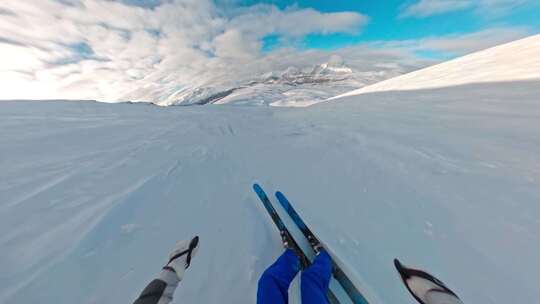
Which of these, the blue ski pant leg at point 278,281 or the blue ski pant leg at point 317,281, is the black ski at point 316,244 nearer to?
the blue ski pant leg at point 317,281

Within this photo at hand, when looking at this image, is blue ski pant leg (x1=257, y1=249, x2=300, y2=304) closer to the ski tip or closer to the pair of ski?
the pair of ski

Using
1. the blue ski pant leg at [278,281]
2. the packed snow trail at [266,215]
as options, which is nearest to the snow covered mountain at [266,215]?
the packed snow trail at [266,215]

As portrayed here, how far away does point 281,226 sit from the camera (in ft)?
7.98

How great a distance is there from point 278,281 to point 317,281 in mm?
298

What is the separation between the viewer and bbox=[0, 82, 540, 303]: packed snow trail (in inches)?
70.9

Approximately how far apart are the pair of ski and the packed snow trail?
4.3 inches

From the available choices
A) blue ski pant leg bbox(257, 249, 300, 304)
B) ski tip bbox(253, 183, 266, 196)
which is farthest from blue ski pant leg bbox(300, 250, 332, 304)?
ski tip bbox(253, 183, 266, 196)

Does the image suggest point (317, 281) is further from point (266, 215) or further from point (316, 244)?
point (266, 215)

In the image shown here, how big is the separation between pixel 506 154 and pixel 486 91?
426 cm

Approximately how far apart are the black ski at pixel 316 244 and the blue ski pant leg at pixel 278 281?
32cm

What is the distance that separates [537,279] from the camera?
163 cm

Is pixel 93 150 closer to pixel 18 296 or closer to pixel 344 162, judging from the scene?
pixel 18 296

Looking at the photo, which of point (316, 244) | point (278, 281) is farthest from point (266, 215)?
point (278, 281)

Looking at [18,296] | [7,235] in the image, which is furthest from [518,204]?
[7,235]
